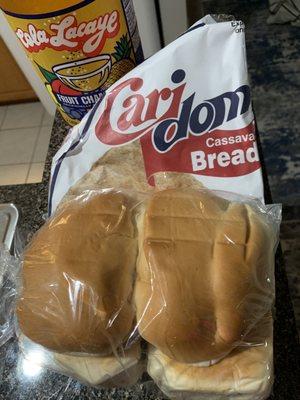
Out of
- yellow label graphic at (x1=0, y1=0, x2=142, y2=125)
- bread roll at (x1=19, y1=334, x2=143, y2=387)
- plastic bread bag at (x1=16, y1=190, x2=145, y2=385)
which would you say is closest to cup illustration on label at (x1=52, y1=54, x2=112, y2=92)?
yellow label graphic at (x1=0, y1=0, x2=142, y2=125)

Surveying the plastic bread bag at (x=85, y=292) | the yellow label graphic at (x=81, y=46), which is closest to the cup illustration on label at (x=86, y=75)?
the yellow label graphic at (x=81, y=46)

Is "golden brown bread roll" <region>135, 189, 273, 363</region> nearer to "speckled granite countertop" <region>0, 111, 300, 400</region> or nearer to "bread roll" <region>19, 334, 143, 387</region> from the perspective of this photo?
"bread roll" <region>19, 334, 143, 387</region>

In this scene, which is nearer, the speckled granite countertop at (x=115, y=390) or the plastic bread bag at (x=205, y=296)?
the plastic bread bag at (x=205, y=296)

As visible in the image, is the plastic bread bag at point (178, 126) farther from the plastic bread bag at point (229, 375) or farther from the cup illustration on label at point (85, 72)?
the plastic bread bag at point (229, 375)

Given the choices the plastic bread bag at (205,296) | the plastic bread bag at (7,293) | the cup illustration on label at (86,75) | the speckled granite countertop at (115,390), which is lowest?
the speckled granite countertop at (115,390)

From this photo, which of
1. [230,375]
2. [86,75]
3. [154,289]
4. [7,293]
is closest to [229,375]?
[230,375]

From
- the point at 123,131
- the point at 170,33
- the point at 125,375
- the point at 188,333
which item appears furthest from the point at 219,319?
the point at 170,33

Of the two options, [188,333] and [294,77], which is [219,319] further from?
[294,77]

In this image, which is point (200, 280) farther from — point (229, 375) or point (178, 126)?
point (178, 126)
